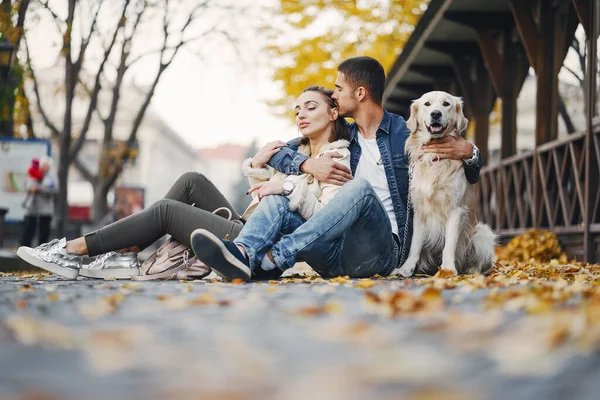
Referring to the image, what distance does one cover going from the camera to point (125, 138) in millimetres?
61250

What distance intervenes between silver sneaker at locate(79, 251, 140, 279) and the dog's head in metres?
2.23

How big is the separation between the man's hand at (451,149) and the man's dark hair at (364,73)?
1.87 feet

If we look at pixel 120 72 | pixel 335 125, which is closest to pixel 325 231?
pixel 335 125

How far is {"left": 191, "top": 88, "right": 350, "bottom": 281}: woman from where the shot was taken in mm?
4891

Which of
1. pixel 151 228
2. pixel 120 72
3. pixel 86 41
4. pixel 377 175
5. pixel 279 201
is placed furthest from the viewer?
pixel 120 72

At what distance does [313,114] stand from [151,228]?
136cm

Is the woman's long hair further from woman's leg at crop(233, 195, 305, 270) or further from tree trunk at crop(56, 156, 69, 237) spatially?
tree trunk at crop(56, 156, 69, 237)

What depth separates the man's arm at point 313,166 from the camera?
18.1 feet

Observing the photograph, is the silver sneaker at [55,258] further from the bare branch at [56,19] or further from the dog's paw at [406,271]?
the bare branch at [56,19]

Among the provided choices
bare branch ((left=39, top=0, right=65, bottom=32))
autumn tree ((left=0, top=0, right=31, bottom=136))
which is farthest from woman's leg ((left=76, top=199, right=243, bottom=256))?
bare branch ((left=39, top=0, right=65, bottom=32))

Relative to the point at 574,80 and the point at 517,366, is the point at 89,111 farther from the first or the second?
the point at 517,366

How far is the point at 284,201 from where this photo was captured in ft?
17.6

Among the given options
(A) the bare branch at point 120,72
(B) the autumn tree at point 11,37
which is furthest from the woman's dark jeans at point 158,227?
(A) the bare branch at point 120,72

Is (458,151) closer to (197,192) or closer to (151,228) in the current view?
(197,192)
